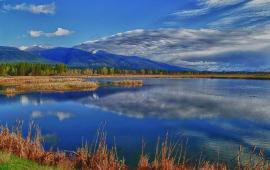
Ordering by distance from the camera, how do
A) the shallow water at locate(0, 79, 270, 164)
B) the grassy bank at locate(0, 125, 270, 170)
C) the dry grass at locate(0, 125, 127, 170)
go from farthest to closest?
the shallow water at locate(0, 79, 270, 164) → the dry grass at locate(0, 125, 127, 170) → the grassy bank at locate(0, 125, 270, 170)

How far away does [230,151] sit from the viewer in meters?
31.8

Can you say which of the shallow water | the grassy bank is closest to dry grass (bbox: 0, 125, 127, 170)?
the grassy bank

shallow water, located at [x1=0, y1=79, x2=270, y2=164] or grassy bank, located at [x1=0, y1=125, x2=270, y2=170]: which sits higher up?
grassy bank, located at [x1=0, y1=125, x2=270, y2=170]

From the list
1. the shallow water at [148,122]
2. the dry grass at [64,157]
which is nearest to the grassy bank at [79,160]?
the dry grass at [64,157]

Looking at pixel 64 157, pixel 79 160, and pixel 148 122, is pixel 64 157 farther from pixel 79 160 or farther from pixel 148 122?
pixel 148 122

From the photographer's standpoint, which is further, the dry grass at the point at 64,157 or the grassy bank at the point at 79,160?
the dry grass at the point at 64,157

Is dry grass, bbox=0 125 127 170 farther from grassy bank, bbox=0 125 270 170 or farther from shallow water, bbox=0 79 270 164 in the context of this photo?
shallow water, bbox=0 79 270 164

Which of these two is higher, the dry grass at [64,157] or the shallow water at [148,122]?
the dry grass at [64,157]

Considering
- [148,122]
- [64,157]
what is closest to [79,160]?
[64,157]

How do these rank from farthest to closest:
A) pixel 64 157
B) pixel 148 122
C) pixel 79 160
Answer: pixel 148 122 < pixel 64 157 < pixel 79 160

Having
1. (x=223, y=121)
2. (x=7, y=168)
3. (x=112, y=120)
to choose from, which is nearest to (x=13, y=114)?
(x=112, y=120)

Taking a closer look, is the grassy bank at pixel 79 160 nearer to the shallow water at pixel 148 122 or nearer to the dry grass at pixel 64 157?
the dry grass at pixel 64 157

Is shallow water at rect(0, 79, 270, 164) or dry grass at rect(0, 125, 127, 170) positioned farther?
shallow water at rect(0, 79, 270, 164)

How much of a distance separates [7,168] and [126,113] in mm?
38867
